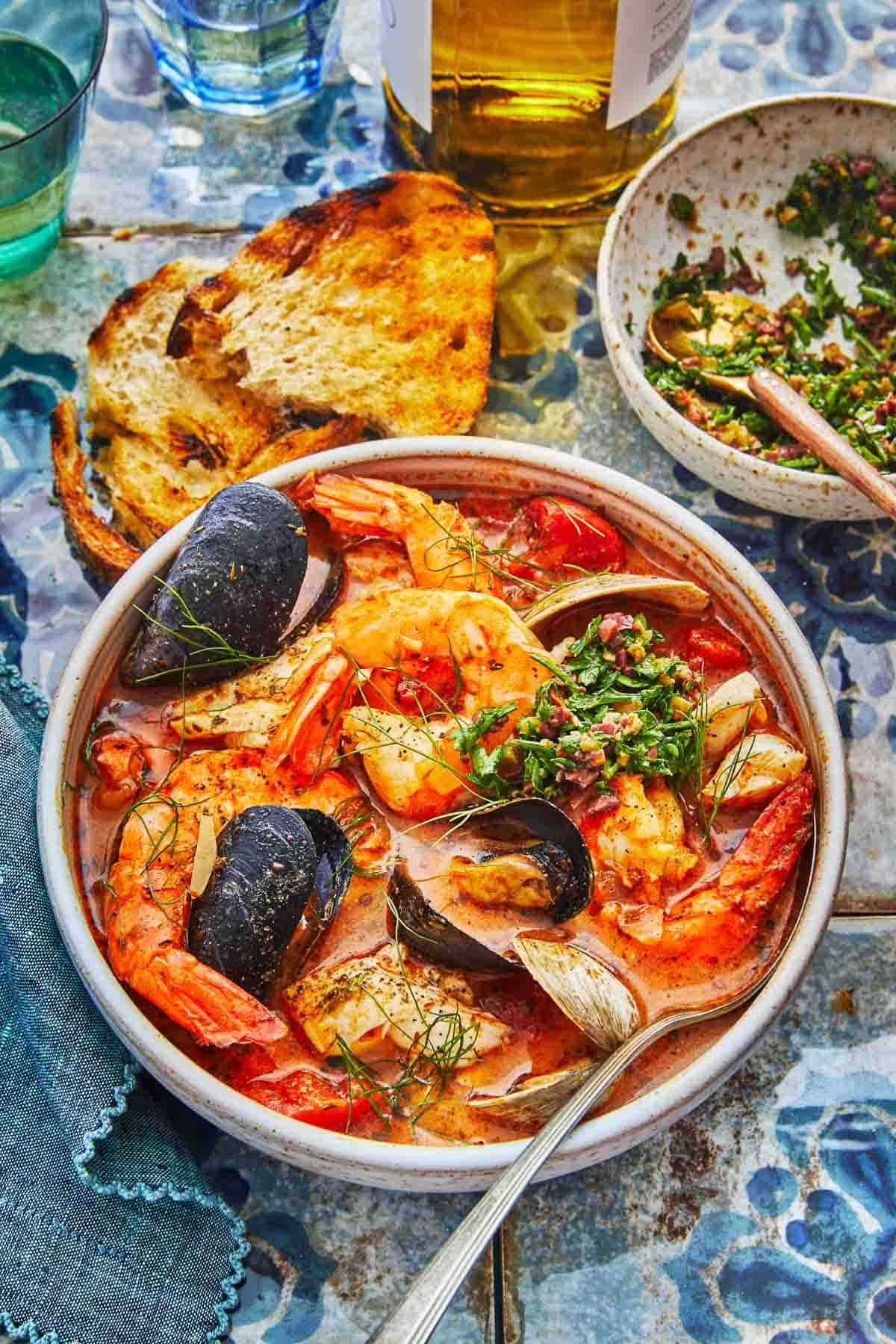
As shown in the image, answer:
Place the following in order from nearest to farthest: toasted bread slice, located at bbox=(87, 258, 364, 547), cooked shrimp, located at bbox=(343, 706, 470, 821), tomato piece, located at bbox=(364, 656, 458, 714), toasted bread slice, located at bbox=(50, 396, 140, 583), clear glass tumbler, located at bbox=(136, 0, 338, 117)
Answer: cooked shrimp, located at bbox=(343, 706, 470, 821) → tomato piece, located at bbox=(364, 656, 458, 714) → toasted bread slice, located at bbox=(50, 396, 140, 583) → toasted bread slice, located at bbox=(87, 258, 364, 547) → clear glass tumbler, located at bbox=(136, 0, 338, 117)

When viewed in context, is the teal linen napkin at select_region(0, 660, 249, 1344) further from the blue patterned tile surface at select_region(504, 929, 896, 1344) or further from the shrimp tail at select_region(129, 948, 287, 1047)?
the blue patterned tile surface at select_region(504, 929, 896, 1344)

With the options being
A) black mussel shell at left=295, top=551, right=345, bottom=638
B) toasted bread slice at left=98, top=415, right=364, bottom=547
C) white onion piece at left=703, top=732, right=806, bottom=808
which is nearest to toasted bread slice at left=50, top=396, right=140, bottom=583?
toasted bread slice at left=98, top=415, right=364, bottom=547

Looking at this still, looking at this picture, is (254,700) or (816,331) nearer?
(254,700)

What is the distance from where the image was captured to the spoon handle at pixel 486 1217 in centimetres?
167

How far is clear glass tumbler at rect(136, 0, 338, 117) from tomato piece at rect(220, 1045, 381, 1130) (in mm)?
2370

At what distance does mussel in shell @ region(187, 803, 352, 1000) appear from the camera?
6.77 feet

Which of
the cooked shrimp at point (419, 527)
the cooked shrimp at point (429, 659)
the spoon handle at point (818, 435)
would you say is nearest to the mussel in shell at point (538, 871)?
the cooked shrimp at point (429, 659)

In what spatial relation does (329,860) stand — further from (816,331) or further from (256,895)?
(816,331)

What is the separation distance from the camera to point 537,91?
2949 millimetres

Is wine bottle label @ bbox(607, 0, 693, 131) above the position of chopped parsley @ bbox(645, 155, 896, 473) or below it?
above

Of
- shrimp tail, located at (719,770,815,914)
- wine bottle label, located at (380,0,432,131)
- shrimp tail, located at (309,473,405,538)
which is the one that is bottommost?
shrimp tail, located at (719,770,815,914)

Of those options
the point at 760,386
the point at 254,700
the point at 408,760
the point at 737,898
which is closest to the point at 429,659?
the point at 408,760

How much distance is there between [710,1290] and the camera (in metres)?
2.25

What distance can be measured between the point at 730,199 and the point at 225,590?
5.23 feet
